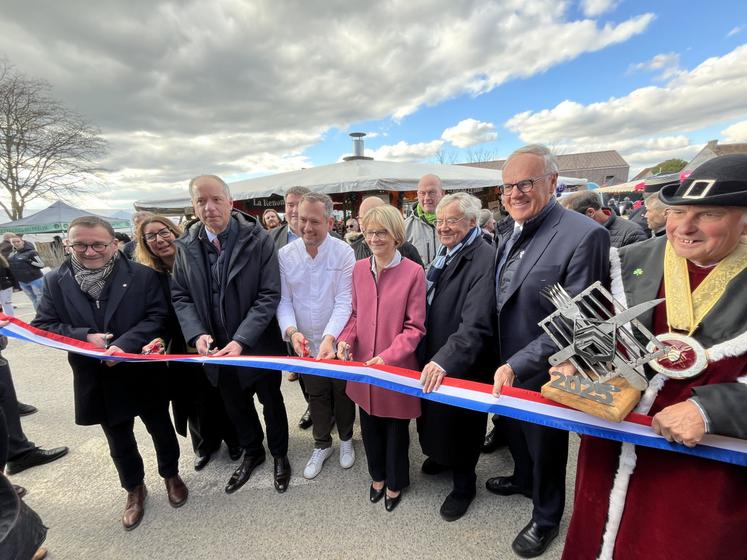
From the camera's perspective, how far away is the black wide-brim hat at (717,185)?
1019 mm

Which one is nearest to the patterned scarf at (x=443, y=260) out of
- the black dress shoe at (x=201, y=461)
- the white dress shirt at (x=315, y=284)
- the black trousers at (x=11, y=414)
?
the white dress shirt at (x=315, y=284)

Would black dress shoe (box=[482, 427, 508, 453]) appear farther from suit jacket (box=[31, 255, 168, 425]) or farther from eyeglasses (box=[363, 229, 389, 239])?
suit jacket (box=[31, 255, 168, 425])

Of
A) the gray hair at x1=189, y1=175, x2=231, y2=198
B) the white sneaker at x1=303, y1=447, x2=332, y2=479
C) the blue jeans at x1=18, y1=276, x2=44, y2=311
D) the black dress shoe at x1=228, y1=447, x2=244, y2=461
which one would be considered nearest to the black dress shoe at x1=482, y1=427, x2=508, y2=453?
the white sneaker at x1=303, y1=447, x2=332, y2=479

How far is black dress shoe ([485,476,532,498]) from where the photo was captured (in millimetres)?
2408

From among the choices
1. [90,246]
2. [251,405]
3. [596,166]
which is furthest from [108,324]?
[596,166]

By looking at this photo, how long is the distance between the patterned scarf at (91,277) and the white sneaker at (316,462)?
2.04 metres

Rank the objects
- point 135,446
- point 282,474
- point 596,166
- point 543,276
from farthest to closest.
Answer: point 596,166 → point 282,474 → point 135,446 → point 543,276

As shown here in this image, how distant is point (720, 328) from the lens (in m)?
1.09

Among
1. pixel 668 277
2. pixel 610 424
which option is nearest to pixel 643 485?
pixel 610 424

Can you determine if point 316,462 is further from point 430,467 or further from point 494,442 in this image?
point 494,442

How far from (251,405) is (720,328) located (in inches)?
111

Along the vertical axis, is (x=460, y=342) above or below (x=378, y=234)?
below

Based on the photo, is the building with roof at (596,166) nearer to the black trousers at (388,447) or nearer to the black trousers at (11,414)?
the black trousers at (388,447)

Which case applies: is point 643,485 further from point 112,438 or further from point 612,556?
point 112,438
